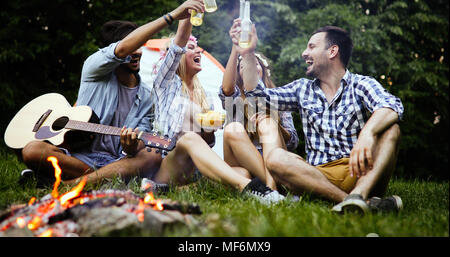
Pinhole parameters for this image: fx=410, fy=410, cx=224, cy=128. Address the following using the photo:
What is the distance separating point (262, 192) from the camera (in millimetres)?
2346

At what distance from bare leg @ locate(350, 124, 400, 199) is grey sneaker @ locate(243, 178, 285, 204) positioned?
41 cm

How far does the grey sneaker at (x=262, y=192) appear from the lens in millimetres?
2271

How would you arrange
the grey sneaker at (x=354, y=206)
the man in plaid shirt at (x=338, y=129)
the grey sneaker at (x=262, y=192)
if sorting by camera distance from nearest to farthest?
1. the grey sneaker at (x=354, y=206)
2. the man in plaid shirt at (x=338, y=129)
3. the grey sneaker at (x=262, y=192)

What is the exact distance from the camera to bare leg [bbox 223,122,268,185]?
2.68m

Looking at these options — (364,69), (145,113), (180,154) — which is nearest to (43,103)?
(145,113)

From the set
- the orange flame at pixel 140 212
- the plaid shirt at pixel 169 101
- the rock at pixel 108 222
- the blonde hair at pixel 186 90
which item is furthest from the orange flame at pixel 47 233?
the blonde hair at pixel 186 90

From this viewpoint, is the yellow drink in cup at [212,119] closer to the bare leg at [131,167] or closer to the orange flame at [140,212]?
the bare leg at [131,167]

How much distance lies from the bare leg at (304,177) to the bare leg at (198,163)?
26 cm

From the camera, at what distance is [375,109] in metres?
2.34

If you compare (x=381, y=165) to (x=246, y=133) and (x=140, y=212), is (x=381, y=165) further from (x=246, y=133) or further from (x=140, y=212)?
(x=140, y=212)

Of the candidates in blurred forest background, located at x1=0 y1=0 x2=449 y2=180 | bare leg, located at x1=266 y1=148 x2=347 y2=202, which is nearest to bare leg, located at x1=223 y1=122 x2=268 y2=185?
bare leg, located at x1=266 y1=148 x2=347 y2=202

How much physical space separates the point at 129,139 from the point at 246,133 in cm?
78

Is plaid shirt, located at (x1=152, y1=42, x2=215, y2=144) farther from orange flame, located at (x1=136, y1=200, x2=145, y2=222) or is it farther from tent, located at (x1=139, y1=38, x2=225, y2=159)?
tent, located at (x1=139, y1=38, x2=225, y2=159)

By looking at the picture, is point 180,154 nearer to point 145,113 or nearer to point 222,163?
point 222,163
